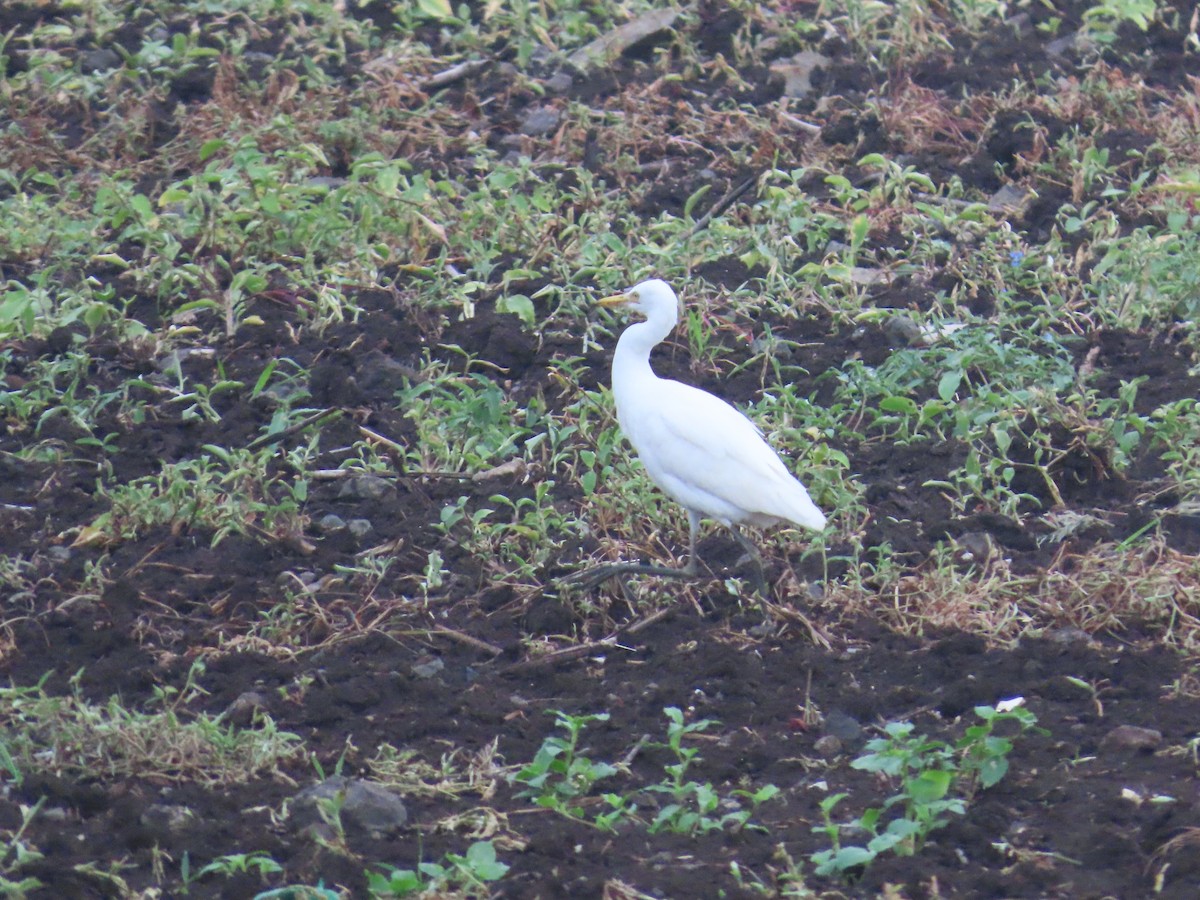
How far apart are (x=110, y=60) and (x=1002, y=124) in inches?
170

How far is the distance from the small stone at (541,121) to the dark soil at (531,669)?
160cm

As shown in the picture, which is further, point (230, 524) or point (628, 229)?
point (628, 229)

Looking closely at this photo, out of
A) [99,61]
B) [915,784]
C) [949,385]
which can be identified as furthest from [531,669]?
[99,61]

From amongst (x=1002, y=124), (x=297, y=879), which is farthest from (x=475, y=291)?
(x=297, y=879)

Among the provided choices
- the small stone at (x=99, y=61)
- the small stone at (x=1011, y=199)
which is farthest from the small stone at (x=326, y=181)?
the small stone at (x=1011, y=199)

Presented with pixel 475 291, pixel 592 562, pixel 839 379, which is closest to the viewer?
pixel 592 562

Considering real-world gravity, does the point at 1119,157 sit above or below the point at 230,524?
above

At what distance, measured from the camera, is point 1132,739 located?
12.0ft

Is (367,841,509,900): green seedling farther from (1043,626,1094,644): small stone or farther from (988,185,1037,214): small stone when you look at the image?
(988,185,1037,214): small stone

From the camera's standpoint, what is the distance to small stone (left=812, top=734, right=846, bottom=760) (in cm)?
379

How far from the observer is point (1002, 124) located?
23.4 feet

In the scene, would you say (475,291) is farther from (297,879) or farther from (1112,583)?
(297,879)

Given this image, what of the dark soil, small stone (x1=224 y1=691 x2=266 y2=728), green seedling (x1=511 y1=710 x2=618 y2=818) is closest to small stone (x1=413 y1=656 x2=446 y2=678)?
the dark soil

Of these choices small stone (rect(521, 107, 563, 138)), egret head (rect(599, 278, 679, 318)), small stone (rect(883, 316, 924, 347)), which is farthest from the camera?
small stone (rect(521, 107, 563, 138))
